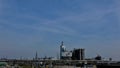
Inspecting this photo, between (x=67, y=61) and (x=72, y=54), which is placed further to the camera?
(x=72, y=54)

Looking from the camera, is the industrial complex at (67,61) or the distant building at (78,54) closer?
the industrial complex at (67,61)

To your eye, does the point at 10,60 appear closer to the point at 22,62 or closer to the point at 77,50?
the point at 22,62

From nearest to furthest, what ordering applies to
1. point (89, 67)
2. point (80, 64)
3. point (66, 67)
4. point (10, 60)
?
point (89, 67) < point (66, 67) < point (80, 64) < point (10, 60)

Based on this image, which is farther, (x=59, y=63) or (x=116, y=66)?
(x=59, y=63)

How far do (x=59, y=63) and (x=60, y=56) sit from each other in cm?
2208

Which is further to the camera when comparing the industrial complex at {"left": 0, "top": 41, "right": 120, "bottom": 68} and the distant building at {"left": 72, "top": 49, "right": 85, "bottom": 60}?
the distant building at {"left": 72, "top": 49, "right": 85, "bottom": 60}

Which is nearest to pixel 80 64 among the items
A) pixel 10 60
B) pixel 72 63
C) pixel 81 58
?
pixel 72 63

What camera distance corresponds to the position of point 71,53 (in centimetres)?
16662

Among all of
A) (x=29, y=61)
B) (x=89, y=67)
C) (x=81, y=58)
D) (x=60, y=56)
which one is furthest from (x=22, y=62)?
(x=89, y=67)

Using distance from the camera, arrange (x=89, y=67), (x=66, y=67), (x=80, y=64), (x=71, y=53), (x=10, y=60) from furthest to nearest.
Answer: (x=10, y=60) → (x=71, y=53) → (x=80, y=64) → (x=66, y=67) → (x=89, y=67)

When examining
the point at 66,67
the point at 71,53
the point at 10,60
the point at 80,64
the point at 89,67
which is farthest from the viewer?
the point at 10,60

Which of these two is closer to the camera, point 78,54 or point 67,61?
point 67,61

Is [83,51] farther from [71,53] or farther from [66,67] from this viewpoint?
[66,67]

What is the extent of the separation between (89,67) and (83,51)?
48833 mm
